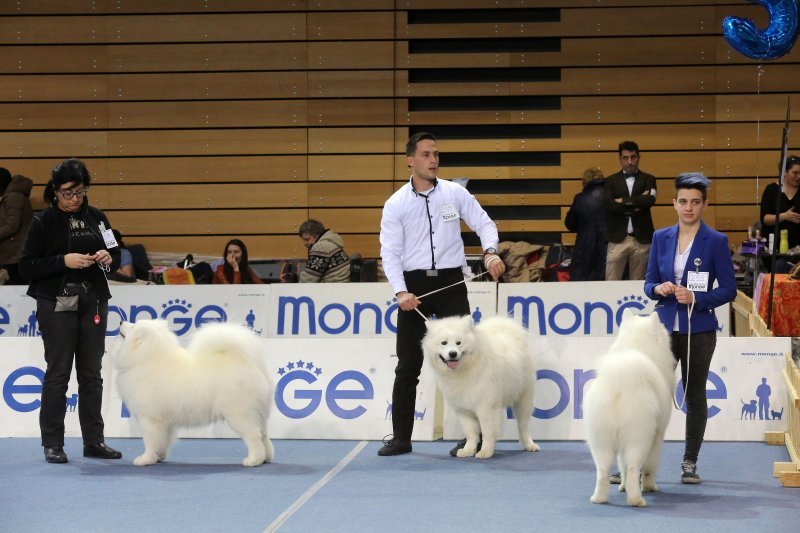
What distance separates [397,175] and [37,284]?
7.41 m

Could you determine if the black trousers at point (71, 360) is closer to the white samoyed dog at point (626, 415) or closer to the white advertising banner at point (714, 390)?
the white advertising banner at point (714, 390)

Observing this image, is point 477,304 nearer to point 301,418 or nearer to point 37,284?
point 301,418

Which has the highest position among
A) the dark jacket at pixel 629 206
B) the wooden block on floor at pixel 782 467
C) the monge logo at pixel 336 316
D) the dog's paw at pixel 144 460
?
the dark jacket at pixel 629 206

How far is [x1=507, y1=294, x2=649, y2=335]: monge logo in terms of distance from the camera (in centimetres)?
920

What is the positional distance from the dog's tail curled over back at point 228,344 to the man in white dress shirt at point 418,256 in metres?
0.87

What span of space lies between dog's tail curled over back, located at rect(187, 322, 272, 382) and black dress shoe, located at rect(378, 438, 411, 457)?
0.85 m

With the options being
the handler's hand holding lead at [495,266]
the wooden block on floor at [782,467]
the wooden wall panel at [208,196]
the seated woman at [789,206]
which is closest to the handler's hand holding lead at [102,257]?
the handler's hand holding lead at [495,266]

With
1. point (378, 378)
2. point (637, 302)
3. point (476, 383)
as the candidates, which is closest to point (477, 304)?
point (637, 302)

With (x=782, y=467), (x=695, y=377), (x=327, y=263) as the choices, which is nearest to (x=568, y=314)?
(x=327, y=263)

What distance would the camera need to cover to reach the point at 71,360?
6.34 metres

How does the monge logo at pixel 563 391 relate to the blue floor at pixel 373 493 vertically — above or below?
above

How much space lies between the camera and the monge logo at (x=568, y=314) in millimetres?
9195

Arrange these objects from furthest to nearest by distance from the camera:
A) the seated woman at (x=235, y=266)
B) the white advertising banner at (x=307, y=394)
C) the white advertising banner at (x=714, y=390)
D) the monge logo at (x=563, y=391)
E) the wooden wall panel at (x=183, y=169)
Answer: the wooden wall panel at (x=183, y=169)
the seated woman at (x=235, y=266)
the white advertising banner at (x=307, y=394)
the monge logo at (x=563, y=391)
the white advertising banner at (x=714, y=390)

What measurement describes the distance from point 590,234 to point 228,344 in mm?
5694
